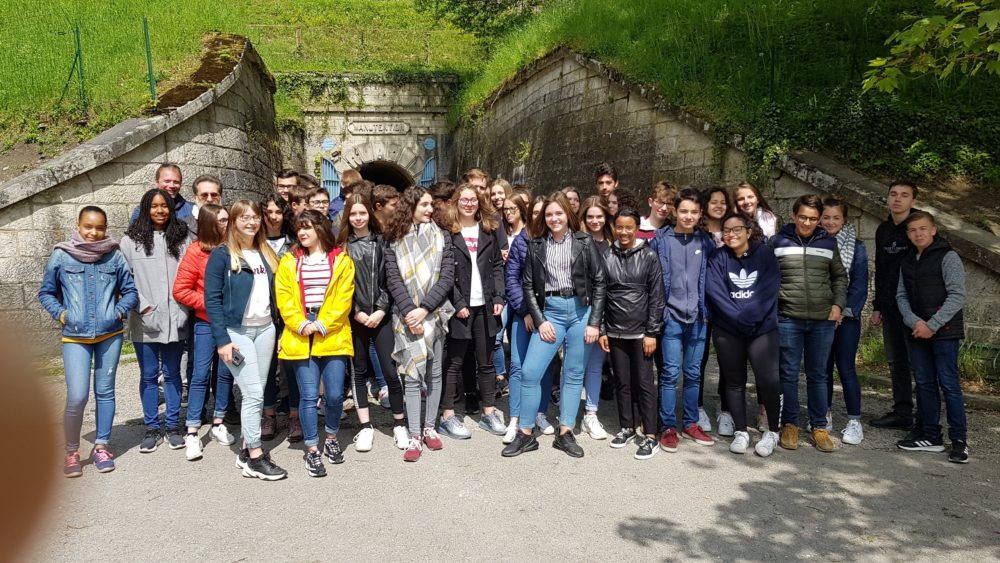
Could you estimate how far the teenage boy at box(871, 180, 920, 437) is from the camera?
557 centimetres

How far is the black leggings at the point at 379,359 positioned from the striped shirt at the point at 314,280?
564mm

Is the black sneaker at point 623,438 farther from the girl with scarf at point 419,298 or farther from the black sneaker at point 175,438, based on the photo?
the black sneaker at point 175,438

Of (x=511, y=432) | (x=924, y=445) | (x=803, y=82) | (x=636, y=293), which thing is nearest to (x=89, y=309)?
(x=511, y=432)

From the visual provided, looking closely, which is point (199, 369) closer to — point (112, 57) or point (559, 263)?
point (559, 263)

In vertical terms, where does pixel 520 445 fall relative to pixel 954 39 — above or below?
below

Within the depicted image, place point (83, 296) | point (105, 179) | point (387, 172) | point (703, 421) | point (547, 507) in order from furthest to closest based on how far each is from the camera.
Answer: point (387, 172) < point (105, 179) < point (703, 421) < point (83, 296) < point (547, 507)

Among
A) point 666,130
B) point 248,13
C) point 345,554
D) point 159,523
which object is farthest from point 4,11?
point 345,554

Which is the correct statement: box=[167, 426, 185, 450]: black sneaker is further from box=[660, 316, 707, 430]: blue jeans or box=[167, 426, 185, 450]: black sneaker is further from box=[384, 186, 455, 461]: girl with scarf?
box=[660, 316, 707, 430]: blue jeans

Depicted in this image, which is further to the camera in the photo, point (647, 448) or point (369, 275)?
point (369, 275)

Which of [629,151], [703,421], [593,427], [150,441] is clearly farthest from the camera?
[629,151]

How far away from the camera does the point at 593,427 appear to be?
5676 mm

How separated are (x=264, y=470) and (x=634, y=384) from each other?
2919mm

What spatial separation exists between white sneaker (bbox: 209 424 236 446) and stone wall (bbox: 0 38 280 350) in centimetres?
338

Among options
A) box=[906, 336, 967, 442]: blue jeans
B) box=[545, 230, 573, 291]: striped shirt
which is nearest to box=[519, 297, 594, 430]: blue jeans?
box=[545, 230, 573, 291]: striped shirt
